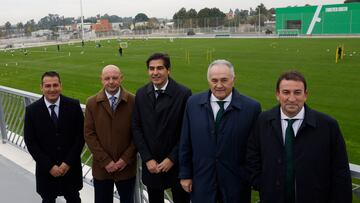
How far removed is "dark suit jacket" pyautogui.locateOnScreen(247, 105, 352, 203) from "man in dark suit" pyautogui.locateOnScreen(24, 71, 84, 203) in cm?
200

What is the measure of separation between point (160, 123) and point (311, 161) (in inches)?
54.1

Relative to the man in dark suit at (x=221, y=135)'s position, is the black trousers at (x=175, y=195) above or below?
below

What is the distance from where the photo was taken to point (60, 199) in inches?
177

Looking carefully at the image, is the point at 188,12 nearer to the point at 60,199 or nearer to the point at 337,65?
the point at 337,65

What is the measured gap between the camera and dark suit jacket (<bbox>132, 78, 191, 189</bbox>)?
131 inches

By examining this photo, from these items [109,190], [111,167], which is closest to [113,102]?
[111,167]

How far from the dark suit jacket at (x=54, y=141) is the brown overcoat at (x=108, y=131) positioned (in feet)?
0.81

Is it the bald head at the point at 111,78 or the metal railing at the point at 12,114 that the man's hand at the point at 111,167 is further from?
the metal railing at the point at 12,114

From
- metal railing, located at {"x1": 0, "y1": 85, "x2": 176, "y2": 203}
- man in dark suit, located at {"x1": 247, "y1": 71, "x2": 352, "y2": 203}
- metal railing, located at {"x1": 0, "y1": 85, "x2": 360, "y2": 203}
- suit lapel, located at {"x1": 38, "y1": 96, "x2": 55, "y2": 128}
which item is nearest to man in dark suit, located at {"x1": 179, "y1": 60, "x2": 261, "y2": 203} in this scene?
man in dark suit, located at {"x1": 247, "y1": 71, "x2": 352, "y2": 203}

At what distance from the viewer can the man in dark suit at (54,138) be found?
3680mm

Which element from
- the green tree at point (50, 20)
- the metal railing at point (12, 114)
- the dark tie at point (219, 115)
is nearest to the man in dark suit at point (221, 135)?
the dark tie at point (219, 115)

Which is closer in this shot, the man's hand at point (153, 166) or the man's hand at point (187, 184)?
the man's hand at point (187, 184)

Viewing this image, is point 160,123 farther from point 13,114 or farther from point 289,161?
point 13,114

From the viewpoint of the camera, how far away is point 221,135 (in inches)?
113
